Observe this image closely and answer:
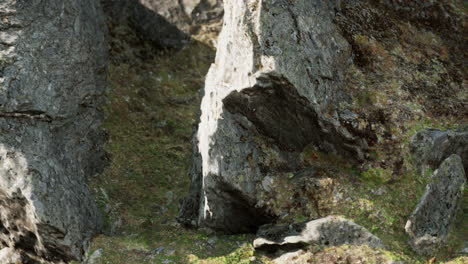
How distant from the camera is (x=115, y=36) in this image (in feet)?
84.8

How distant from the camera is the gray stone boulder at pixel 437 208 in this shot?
15203 mm

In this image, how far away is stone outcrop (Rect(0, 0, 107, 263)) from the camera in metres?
15.6

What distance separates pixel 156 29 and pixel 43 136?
39.6 feet

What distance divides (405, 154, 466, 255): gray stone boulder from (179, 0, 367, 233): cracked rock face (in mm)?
2786

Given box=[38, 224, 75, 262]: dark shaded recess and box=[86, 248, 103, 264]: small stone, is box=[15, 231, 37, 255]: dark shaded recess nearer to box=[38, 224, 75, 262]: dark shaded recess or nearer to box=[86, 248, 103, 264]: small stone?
box=[38, 224, 75, 262]: dark shaded recess

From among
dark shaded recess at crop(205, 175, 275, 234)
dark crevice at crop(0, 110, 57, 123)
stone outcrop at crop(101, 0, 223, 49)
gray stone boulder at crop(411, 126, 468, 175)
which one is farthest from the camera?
stone outcrop at crop(101, 0, 223, 49)

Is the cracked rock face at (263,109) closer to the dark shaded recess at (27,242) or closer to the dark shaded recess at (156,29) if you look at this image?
the dark shaded recess at (27,242)

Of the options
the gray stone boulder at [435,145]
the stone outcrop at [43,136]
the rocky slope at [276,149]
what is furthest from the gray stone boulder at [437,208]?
the stone outcrop at [43,136]

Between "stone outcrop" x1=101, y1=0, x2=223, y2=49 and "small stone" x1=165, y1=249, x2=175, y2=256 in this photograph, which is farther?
"stone outcrop" x1=101, y1=0, x2=223, y2=49

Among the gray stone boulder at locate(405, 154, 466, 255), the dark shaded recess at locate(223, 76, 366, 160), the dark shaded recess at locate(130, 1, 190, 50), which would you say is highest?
the dark shaded recess at locate(130, 1, 190, 50)

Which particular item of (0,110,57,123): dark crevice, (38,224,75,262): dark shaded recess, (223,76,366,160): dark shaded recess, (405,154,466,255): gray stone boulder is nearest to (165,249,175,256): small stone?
Result: (38,224,75,262): dark shaded recess

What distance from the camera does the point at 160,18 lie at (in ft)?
88.6

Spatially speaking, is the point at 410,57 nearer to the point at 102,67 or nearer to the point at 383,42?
the point at 383,42

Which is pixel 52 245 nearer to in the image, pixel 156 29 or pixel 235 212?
pixel 235 212
